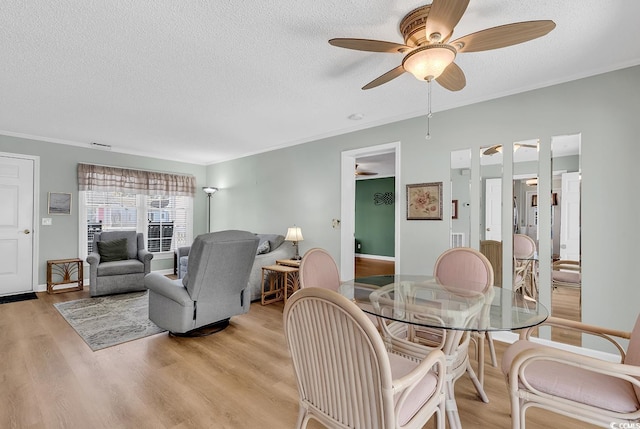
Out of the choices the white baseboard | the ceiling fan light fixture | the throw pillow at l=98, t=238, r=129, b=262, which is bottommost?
the white baseboard

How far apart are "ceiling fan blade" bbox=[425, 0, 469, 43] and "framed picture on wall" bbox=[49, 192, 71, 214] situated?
231 inches

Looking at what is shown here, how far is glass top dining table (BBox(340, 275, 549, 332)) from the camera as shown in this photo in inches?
62.9

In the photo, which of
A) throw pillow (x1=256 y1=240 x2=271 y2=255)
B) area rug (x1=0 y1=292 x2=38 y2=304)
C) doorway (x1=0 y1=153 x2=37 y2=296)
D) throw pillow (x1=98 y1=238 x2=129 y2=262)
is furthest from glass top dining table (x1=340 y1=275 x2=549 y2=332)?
doorway (x1=0 y1=153 x2=37 y2=296)

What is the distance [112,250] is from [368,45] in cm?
503

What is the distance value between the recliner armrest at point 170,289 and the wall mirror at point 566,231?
3.42 meters

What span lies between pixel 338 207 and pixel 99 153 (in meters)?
4.37

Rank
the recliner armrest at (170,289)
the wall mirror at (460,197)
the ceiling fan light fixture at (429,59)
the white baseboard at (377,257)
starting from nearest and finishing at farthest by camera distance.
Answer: the ceiling fan light fixture at (429,59), the recliner armrest at (170,289), the wall mirror at (460,197), the white baseboard at (377,257)

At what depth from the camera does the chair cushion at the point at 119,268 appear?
4488 millimetres

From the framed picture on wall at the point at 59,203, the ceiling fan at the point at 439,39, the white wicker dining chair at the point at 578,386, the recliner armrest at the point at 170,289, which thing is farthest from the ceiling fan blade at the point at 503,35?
the framed picture on wall at the point at 59,203

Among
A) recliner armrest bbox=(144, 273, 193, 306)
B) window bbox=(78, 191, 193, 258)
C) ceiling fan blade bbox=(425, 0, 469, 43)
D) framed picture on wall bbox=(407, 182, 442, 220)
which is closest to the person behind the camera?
ceiling fan blade bbox=(425, 0, 469, 43)

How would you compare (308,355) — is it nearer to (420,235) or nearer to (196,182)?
(420,235)

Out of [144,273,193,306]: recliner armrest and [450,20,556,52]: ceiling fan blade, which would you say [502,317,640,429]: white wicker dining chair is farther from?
[144,273,193,306]: recliner armrest

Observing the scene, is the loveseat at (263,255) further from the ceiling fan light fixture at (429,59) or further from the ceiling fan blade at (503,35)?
the ceiling fan blade at (503,35)

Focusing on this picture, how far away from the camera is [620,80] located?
8.28ft
